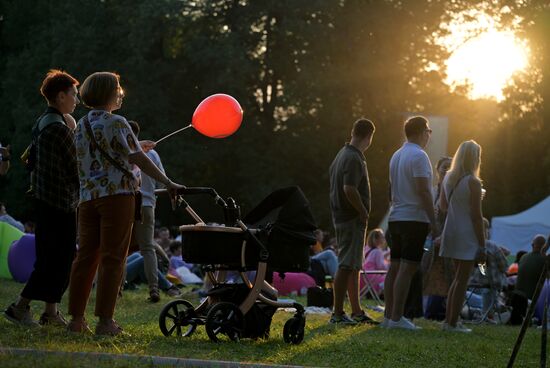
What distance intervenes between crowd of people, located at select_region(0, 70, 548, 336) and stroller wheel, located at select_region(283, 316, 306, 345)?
4.26 feet

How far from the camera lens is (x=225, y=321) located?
805cm

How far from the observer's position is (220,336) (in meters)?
8.73

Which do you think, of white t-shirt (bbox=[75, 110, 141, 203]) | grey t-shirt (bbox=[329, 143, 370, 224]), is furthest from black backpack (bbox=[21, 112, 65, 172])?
grey t-shirt (bbox=[329, 143, 370, 224])

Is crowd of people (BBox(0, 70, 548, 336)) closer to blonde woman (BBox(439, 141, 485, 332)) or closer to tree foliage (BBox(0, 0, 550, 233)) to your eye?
blonde woman (BBox(439, 141, 485, 332))

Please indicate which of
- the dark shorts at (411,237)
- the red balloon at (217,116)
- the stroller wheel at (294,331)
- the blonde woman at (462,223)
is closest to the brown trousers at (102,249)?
the stroller wheel at (294,331)

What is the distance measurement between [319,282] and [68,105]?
1165 cm

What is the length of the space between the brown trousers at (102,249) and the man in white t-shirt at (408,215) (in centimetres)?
391

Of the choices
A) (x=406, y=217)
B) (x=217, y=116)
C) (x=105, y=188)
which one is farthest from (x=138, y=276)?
(x=105, y=188)

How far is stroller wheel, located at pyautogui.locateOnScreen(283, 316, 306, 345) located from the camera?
833cm

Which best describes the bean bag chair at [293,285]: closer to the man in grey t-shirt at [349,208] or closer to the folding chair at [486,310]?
the folding chair at [486,310]

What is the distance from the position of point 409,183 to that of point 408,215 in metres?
0.32

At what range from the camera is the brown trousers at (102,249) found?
7.53 metres

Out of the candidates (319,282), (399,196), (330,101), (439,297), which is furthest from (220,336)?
(330,101)

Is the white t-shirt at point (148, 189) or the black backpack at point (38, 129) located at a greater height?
the black backpack at point (38, 129)
